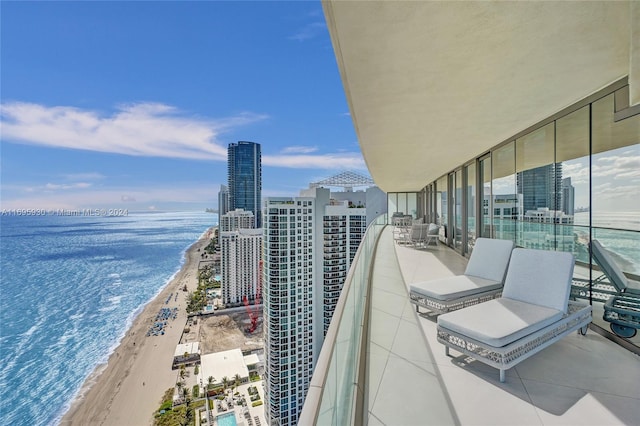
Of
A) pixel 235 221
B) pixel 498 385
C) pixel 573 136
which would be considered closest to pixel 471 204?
pixel 573 136

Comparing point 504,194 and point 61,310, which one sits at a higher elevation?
point 504,194

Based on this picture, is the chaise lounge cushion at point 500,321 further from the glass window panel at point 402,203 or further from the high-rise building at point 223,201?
the high-rise building at point 223,201

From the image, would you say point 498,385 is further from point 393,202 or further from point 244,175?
point 244,175

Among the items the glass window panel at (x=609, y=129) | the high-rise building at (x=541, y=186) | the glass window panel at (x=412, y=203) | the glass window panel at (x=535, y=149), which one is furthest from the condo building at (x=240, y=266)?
the glass window panel at (x=609, y=129)

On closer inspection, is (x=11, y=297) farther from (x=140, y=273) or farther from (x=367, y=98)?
(x=367, y=98)

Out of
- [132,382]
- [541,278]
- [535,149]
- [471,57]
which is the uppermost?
[471,57]
